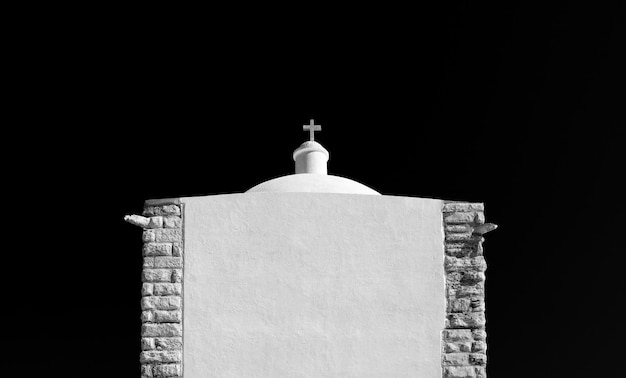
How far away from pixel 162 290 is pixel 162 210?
870 mm

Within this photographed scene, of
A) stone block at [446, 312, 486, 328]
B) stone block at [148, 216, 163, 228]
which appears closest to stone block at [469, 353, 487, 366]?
stone block at [446, 312, 486, 328]

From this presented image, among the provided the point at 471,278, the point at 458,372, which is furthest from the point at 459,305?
the point at 458,372

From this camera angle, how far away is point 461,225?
10344 mm

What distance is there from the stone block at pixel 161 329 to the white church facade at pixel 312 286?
10 mm

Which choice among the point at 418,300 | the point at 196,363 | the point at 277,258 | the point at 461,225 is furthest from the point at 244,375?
the point at 461,225

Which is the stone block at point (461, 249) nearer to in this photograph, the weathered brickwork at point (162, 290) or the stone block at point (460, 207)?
the stone block at point (460, 207)

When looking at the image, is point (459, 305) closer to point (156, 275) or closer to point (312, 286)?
point (312, 286)

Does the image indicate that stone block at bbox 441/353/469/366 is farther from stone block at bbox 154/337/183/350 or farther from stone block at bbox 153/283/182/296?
stone block at bbox 153/283/182/296

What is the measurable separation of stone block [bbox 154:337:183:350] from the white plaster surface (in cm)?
6

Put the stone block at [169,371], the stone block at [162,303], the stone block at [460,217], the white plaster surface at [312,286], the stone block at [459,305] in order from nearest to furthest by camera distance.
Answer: the stone block at [169,371], the white plaster surface at [312,286], the stone block at [162,303], the stone block at [459,305], the stone block at [460,217]

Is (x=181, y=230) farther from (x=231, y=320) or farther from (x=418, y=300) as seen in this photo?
(x=418, y=300)

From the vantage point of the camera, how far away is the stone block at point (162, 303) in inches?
394

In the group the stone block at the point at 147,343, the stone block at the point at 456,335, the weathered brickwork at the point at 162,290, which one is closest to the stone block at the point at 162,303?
the weathered brickwork at the point at 162,290

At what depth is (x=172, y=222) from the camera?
10250 mm
